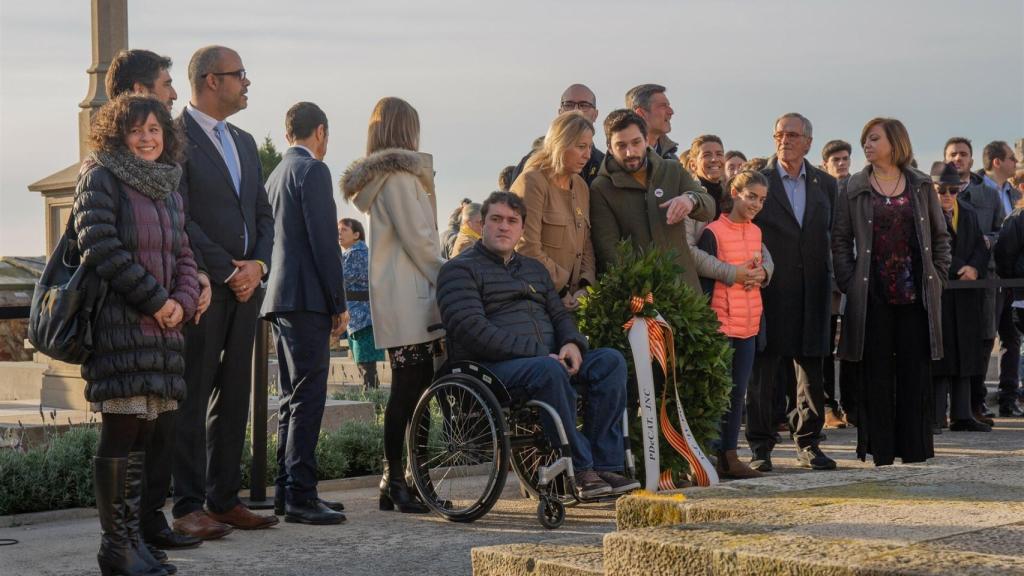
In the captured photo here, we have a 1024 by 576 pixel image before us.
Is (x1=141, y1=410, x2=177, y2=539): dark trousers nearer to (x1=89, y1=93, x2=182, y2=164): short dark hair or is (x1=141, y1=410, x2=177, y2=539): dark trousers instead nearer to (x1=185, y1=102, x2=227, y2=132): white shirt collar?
(x1=89, y1=93, x2=182, y2=164): short dark hair

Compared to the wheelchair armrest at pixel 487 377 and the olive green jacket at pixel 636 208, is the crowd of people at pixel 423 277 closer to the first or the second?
the olive green jacket at pixel 636 208

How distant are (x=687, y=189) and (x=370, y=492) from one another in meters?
2.35

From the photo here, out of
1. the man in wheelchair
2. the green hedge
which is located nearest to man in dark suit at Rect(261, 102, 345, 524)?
the man in wheelchair

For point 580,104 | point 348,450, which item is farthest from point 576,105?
point 348,450

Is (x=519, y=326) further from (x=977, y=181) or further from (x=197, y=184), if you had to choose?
(x=977, y=181)

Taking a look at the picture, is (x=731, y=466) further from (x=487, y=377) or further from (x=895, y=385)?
(x=487, y=377)

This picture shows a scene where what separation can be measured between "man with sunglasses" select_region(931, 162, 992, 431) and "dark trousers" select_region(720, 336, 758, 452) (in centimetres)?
295

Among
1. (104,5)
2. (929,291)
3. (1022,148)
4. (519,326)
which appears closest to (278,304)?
(519,326)

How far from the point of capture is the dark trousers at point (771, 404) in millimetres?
8836

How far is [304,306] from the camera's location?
6.63 metres

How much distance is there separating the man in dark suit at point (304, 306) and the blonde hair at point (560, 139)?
1.26 metres

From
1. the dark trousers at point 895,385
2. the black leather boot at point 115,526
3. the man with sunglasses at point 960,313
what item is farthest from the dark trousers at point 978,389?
the black leather boot at point 115,526

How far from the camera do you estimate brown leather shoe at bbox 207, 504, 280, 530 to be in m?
6.44

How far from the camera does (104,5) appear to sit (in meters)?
13.2
